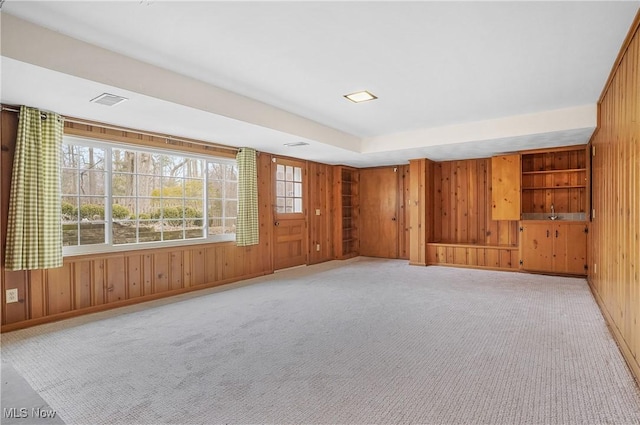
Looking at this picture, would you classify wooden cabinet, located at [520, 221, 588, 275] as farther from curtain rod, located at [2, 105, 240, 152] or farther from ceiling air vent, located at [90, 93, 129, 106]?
ceiling air vent, located at [90, 93, 129, 106]

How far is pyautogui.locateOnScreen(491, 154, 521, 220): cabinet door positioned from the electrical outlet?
671 centimetres

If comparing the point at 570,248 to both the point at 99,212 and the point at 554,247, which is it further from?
the point at 99,212

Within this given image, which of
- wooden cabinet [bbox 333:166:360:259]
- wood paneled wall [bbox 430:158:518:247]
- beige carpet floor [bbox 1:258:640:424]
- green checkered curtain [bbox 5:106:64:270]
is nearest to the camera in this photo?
beige carpet floor [bbox 1:258:640:424]

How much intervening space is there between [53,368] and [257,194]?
3.69 meters

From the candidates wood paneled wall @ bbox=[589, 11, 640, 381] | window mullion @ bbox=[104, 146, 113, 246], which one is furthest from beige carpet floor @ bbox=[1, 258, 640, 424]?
window mullion @ bbox=[104, 146, 113, 246]

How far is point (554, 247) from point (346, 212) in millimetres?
4022

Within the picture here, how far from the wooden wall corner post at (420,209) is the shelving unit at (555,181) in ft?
5.36

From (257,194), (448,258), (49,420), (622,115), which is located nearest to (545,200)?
(448,258)

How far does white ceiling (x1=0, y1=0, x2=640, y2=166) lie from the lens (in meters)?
2.30

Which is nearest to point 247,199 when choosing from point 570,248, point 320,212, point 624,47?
point 320,212

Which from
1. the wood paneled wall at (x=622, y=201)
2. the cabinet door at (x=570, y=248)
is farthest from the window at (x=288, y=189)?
the wood paneled wall at (x=622, y=201)

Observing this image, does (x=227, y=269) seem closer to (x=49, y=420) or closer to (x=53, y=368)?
(x=53, y=368)

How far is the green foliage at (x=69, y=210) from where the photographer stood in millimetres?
3799

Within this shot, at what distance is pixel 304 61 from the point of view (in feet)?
9.87
